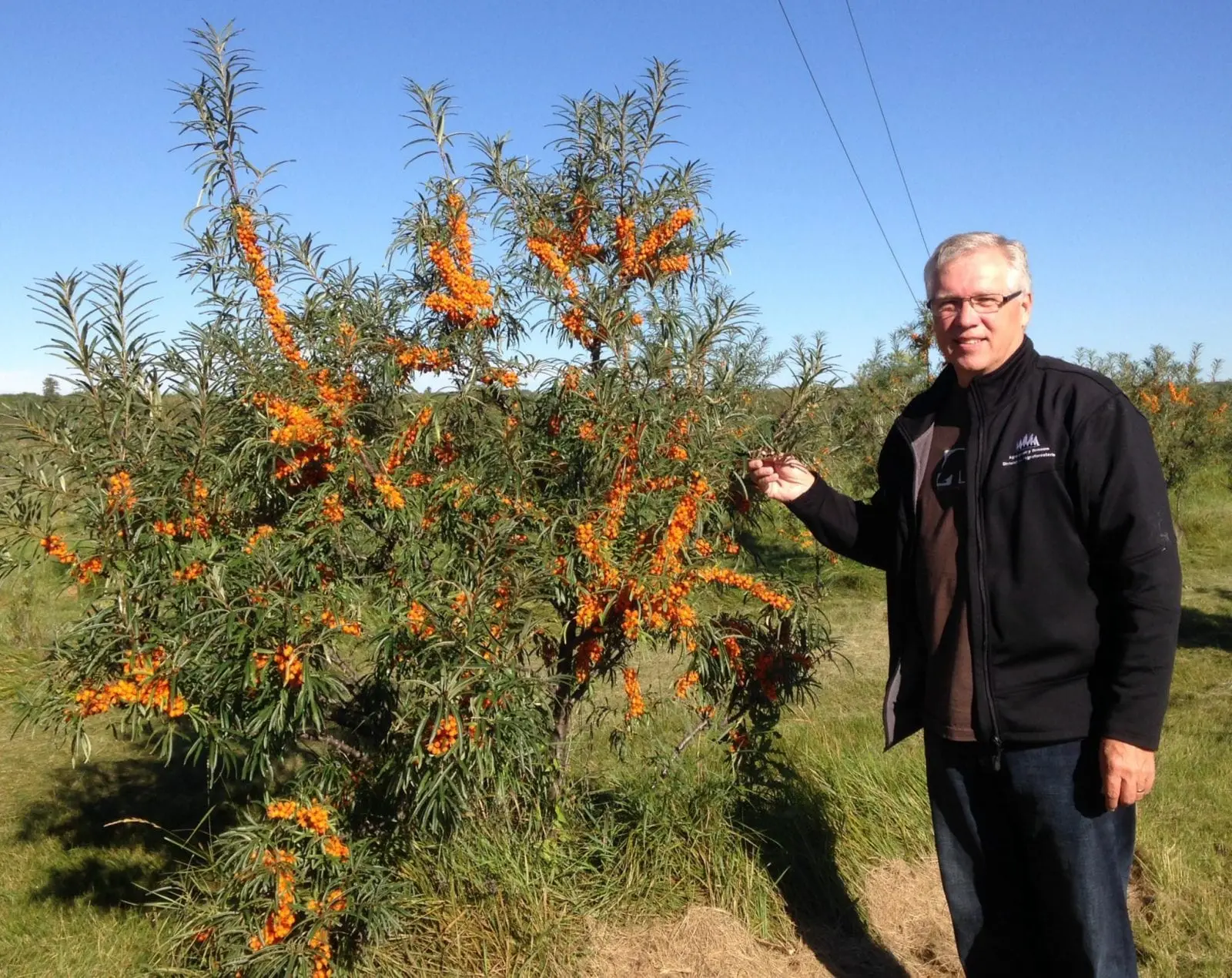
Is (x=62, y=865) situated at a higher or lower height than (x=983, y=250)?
lower

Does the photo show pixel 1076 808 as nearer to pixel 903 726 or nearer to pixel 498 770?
pixel 903 726

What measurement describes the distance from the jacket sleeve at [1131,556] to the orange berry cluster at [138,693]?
2124 millimetres

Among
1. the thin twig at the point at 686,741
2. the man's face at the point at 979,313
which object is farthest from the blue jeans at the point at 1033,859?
the thin twig at the point at 686,741

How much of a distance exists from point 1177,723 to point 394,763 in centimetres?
532

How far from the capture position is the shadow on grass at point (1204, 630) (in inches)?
322

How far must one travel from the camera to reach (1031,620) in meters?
2.12

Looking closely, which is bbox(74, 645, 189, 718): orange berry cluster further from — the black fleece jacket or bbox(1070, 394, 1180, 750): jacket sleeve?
bbox(1070, 394, 1180, 750): jacket sleeve

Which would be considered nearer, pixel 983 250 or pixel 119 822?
pixel 983 250

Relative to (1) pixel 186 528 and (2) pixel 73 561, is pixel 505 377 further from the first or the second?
(2) pixel 73 561

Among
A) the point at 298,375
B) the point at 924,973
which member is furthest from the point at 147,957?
the point at 924,973

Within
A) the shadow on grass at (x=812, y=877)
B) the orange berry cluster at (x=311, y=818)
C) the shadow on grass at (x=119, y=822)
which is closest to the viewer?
the orange berry cluster at (x=311, y=818)

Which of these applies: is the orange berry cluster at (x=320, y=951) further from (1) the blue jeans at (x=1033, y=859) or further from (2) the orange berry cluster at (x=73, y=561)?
(1) the blue jeans at (x=1033, y=859)

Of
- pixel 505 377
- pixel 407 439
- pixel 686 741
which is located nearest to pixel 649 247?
pixel 505 377

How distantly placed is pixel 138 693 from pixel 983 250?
7.34ft
